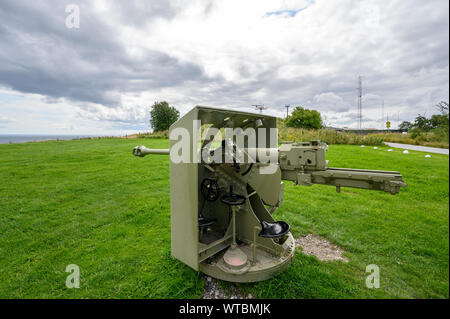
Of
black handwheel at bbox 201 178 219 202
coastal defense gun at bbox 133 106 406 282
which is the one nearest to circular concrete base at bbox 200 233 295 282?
coastal defense gun at bbox 133 106 406 282

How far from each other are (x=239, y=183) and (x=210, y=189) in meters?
0.54

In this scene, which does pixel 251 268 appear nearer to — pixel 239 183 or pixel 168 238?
pixel 239 183

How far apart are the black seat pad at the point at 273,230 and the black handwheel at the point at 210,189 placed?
0.98m

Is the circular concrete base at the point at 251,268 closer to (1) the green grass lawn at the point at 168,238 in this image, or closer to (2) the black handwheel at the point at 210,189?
(1) the green grass lawn at the point at 168,238

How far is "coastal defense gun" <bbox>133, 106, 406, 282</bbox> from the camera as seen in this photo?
8.67 feet

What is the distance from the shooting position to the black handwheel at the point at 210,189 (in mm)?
3475

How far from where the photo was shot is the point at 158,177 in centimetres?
1004

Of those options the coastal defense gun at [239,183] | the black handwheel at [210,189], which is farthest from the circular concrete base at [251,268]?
the black handwheel at [210,189]
